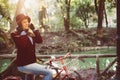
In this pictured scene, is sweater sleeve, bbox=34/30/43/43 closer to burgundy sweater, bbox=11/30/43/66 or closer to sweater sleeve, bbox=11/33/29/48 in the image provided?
burgundy sweater, bbox=11/30/43/66

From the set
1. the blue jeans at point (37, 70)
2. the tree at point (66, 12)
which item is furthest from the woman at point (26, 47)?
the tree at point (66, 12)

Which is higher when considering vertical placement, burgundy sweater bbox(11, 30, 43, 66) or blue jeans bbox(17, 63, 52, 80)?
burgundy sweater bbox(11, 30, 43, 66)

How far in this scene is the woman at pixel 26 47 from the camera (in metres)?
5.99

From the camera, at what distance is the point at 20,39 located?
→ 6.06m

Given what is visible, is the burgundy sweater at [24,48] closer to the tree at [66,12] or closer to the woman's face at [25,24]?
the woman's face at [25,24]

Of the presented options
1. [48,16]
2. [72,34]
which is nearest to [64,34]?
[72,34]

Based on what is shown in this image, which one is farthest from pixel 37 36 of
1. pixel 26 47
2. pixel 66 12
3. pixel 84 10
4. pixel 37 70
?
pixel 84 10

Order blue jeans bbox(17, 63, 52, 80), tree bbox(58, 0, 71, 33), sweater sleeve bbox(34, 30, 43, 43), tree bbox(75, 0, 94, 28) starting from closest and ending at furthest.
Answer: blue jeans bbox(17, 63, 52, 80), sweater sleeve bbox(34, 30, 43, 43), tree bbox(58, 0, 71, 33), tree bbox(75, 0, 94, 28)

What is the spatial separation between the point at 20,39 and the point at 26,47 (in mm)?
194

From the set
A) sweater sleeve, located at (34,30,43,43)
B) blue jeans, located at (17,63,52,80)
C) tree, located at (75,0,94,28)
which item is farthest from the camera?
tree, located at (75,0,94,28)

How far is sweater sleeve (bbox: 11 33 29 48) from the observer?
19.8ft

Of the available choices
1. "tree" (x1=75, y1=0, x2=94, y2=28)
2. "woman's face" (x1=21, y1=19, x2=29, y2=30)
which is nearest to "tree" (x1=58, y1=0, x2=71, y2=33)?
"tree" (x1=75, y1=0, x2=94, y2=28)

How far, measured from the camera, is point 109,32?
39750mm

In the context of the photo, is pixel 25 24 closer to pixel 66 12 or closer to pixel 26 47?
pixel 26 47
